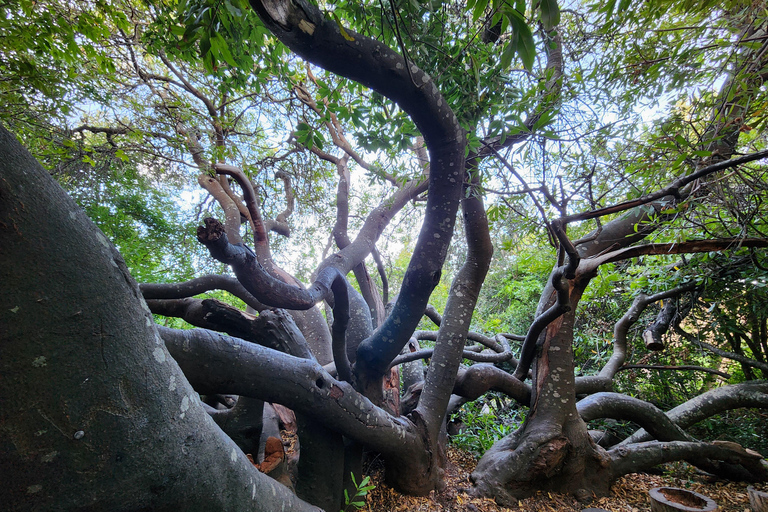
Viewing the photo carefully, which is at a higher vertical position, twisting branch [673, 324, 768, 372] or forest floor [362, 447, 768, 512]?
twisting branch [673, 324, 768, 372]

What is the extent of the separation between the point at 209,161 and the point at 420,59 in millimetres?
3083

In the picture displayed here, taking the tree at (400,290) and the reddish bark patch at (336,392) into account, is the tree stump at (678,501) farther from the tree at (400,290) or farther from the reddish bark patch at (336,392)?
the reddish bark patch at (336,392)

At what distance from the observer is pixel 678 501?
2014 millimetres

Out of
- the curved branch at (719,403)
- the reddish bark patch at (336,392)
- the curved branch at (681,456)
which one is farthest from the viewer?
the curved branch at (719,403)

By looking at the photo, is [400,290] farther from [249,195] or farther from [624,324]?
[624,324]

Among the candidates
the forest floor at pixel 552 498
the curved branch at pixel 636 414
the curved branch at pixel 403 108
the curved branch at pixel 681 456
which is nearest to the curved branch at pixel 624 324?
the curved branch at pixel 636 414

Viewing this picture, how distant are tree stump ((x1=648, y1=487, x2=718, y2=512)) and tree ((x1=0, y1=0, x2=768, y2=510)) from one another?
0.40 metres

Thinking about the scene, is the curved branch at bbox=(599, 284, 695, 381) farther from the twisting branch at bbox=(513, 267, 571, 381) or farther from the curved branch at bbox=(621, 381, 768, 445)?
the twisting branch at bbox=(513, 267, 571, 381)

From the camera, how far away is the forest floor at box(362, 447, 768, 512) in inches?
83.0

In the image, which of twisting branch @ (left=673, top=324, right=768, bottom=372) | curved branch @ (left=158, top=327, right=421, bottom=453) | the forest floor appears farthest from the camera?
twisting branch @ (left=673, top=324, right=768, bottom=372)

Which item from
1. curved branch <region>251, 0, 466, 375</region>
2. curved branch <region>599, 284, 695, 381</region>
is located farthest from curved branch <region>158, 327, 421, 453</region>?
curved branch <region>599, 284, 695, 381</region>

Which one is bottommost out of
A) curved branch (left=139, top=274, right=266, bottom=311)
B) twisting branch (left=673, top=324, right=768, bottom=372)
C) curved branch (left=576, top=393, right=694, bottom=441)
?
curved branch (left=576, top=393, right=694, bottom=441)

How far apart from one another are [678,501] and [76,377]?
3237mm

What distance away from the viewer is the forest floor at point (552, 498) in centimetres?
211
